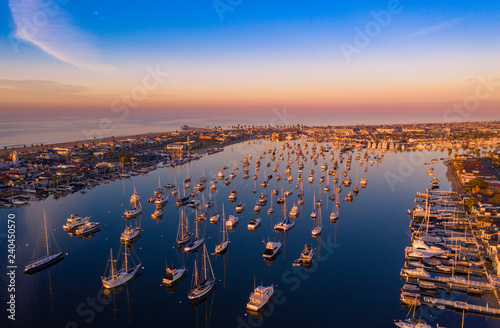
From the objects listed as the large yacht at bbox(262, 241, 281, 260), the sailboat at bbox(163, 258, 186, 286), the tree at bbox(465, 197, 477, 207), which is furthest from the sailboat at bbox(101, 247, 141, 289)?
the tree at bbox(465, 197, 477, 207)

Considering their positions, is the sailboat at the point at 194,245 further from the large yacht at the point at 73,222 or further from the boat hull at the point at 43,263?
the large yacht at the point at 73,222

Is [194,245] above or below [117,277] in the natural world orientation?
above

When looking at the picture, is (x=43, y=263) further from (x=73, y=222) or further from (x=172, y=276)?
(x=172, y=276)

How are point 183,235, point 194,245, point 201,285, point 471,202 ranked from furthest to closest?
point 471,202
point 183,235
point 194,245
point 201,285

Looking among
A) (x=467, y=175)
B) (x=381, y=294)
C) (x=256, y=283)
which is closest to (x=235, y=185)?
(x=256, y=283)

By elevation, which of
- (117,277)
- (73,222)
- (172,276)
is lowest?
(117,277)

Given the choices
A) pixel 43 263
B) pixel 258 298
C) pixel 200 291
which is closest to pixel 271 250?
pixel 258 298

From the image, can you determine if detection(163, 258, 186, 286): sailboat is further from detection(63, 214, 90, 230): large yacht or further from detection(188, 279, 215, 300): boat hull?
detection(63, 214, 90, 230): large yacht

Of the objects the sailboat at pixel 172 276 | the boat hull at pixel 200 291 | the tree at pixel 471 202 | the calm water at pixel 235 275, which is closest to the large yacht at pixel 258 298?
the calm water at pixel 235 275
